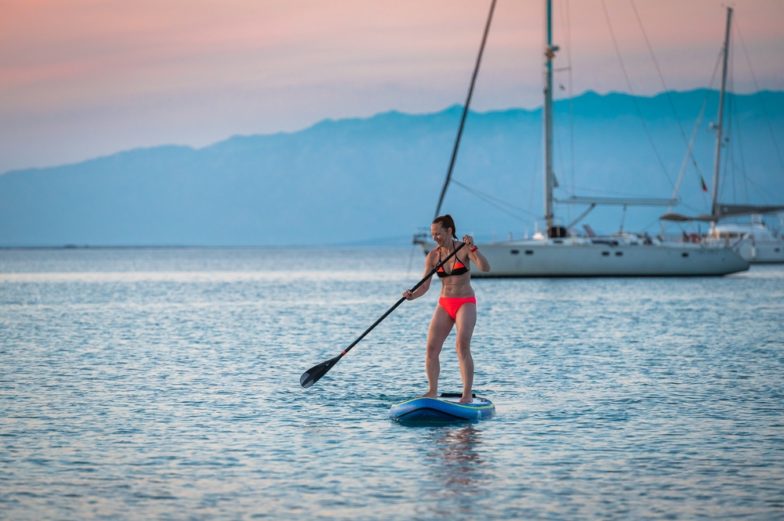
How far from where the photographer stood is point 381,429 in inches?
600

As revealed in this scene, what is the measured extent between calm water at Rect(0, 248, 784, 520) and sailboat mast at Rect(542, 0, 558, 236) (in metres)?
30.2

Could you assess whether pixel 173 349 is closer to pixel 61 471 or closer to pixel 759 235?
pixel 61 471

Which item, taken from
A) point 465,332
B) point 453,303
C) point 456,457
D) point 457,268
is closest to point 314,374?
point 453,303

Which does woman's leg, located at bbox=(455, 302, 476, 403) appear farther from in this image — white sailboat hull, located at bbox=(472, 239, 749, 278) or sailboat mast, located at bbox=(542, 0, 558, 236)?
white sailboat hull, located at bbox=(472, 239, 749, 278)

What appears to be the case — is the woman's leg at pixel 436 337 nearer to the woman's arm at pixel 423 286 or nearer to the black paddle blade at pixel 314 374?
the woman's arm at pixel 423 286

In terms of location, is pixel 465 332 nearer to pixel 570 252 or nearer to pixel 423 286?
pixel 423 286

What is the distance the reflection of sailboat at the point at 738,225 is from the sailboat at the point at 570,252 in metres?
17.8

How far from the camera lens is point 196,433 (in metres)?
15.0

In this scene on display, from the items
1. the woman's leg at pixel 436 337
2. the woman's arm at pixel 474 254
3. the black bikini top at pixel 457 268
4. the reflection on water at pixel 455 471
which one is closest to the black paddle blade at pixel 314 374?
the woman's leg at pixel 436 337

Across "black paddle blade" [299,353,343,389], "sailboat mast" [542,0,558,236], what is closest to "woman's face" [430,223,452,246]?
"black paddle blade" [299,353,343,389]

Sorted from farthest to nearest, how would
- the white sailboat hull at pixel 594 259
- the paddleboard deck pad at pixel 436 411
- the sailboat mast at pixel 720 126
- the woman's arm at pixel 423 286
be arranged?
the sailboat mast at pixel 720 126, the white sailboat hull at pixel 594 259, the paddleboard deck pad at pixel 436 411, the woman's arm at pixel 423 286

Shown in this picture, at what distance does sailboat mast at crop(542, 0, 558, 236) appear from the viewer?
212 feet

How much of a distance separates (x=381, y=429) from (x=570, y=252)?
53423mm

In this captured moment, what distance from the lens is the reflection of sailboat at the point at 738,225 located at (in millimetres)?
92081
